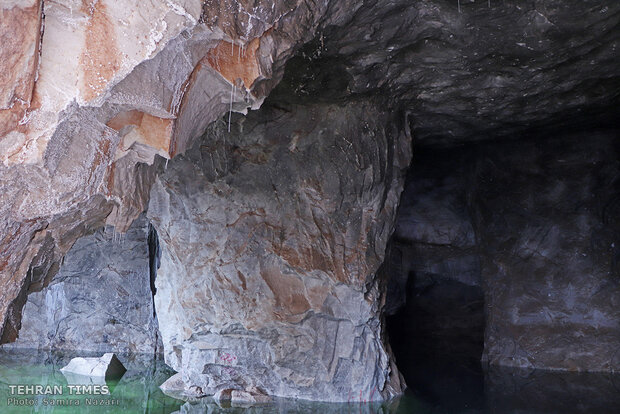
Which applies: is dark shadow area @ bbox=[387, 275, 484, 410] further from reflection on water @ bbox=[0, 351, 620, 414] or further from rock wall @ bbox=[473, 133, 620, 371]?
rock wall @ bbox=[473, 133, 620, 371]

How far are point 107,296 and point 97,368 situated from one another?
8.66 feet

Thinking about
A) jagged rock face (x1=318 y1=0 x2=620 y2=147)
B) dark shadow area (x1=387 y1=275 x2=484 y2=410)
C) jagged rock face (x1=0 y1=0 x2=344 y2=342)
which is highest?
jagged rock face (x1=318 y1=0 x2=620 y2=147)

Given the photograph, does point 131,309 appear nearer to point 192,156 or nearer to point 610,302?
point 192,156

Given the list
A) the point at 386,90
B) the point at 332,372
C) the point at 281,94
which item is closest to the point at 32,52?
the point at 281,94

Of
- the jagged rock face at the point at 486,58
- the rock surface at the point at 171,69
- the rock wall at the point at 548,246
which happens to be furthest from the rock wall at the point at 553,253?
the rock surface at the point at 171,69

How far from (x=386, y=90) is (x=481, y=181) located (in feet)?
12.6

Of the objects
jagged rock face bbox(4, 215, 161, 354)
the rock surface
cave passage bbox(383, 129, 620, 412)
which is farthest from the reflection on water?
the rock surface

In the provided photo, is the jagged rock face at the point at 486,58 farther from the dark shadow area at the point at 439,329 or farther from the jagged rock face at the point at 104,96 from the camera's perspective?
the dark shadow area at the point at 439,329

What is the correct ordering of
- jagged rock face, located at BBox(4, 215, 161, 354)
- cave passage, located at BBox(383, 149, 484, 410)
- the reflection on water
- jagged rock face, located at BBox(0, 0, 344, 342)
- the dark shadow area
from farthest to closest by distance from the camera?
jagged rock face, located at BBox(4, 215, 161, 354) < cave passage, located at BBox(383, 149, 484, 410) < the dark shadow area < the reflection on water < jagged rock face, located at BBox(0, 0, 344, 342)

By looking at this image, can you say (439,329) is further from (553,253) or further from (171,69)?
(171,69)

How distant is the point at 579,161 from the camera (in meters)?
9.03

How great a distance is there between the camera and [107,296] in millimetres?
11164

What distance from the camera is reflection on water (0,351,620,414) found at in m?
6.44

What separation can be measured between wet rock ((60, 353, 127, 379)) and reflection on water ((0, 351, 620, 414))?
0.17 meters
